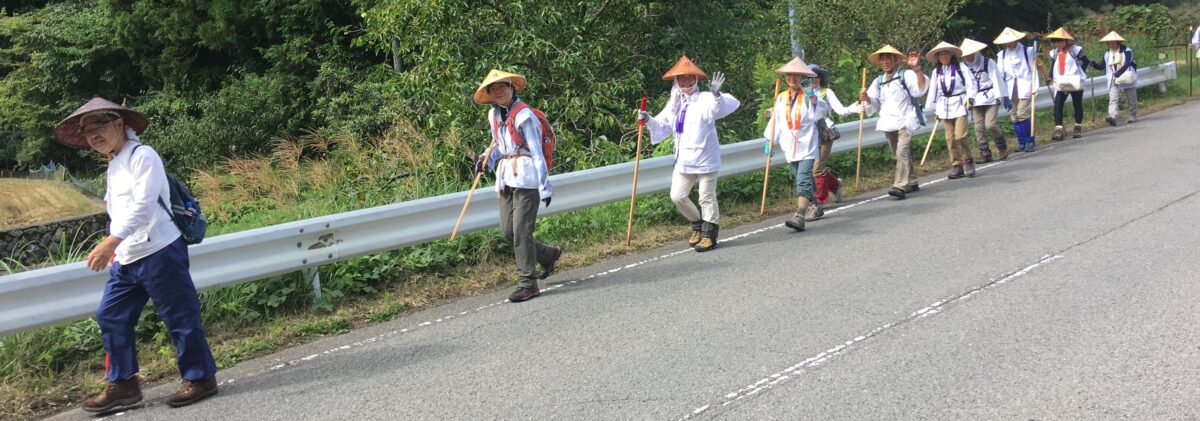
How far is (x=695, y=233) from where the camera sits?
877cm

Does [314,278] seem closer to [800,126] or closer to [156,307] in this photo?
[156,307]

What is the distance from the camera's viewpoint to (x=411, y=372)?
5.48m

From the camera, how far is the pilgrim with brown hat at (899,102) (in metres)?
10.9

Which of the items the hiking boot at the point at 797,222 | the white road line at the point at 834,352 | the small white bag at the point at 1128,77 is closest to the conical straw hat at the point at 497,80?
the white road line at the point at 834,352

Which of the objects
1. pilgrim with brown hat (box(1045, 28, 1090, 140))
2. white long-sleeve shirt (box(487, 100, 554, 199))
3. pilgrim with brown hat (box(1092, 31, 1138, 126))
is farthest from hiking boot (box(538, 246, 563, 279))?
pilgrim with brown hat (box(1092, 31, 1138, 126))

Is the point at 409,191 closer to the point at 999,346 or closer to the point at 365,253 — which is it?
the point at 365,253

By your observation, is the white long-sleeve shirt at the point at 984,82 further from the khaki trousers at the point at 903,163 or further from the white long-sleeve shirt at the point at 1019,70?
the khaki trousers at the point at 903,163

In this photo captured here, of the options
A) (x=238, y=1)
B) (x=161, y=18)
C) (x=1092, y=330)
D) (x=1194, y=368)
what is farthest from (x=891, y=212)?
(x=161, y=18)

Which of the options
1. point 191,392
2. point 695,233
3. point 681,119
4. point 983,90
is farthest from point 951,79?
point 191,392

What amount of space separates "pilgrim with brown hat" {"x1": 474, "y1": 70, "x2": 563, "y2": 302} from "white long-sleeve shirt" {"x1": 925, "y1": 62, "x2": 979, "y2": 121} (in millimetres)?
6845

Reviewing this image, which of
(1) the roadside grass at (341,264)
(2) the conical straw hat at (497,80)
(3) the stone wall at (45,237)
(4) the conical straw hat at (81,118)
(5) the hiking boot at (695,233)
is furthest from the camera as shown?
(3) the stone wall at (45,237)

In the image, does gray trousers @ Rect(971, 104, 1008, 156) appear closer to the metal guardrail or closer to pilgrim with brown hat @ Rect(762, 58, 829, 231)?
pilgrim with brown hat @ Rect(762, 58, 829, 231)

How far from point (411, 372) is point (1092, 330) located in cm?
373

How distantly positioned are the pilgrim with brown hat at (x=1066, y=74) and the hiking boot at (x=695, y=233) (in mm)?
8654
